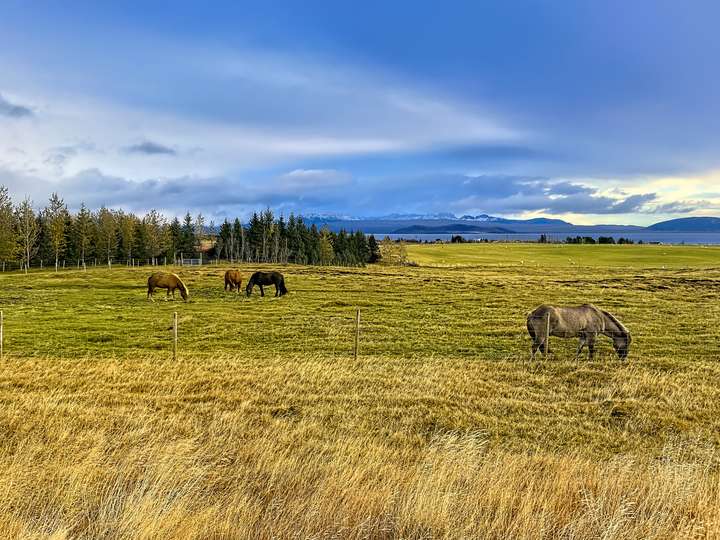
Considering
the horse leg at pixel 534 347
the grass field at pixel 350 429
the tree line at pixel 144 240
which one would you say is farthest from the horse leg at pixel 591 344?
the tree line at pixel 144 240

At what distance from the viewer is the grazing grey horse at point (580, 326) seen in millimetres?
Result: 14953

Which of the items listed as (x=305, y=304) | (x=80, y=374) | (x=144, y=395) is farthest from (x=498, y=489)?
(x=305, y=304)

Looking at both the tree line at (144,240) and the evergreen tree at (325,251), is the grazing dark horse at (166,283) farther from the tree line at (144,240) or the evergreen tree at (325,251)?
the evergreen tree at (325,251)

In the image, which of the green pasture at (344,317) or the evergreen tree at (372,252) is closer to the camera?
the green pasture at (344,317)

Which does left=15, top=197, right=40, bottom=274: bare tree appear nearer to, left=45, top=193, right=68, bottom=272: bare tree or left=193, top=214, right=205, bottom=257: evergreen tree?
left=45, top=193, right=68, bottom=272: bare tree

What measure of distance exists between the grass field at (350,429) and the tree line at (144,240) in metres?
51.0

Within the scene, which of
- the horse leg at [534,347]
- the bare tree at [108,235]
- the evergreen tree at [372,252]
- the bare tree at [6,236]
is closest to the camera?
the horse leg at [534,347]

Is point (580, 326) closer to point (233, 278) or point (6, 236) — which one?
point (233, 278)

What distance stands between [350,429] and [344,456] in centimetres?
251

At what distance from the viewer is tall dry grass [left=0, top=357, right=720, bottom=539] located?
12.4 feet

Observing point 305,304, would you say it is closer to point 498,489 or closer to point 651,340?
point 651,340

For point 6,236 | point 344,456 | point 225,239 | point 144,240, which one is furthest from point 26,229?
point 344,456

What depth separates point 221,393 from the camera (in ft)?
33.9

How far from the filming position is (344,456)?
582 centimetres
